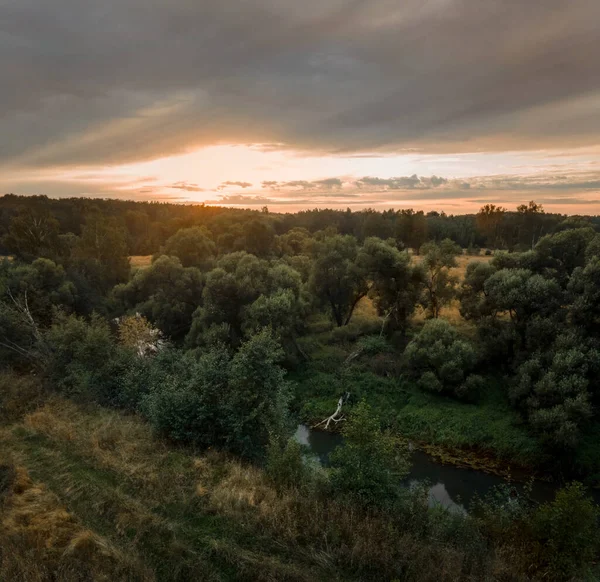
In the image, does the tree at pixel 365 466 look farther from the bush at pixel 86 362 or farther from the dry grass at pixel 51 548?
the bush at pixel 86 362

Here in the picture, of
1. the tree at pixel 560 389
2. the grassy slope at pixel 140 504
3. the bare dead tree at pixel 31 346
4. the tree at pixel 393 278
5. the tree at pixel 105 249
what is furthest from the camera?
the tree at pixel 105 249

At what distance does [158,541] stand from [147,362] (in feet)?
43.9

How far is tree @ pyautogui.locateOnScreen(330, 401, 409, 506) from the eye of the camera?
36.9 ft

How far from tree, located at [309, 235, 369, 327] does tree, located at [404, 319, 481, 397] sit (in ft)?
29.7

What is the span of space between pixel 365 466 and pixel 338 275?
25474 mm

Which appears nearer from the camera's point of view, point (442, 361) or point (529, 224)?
point (442, 361)

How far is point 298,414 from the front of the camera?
2766 cm

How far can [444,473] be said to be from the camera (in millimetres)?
21344

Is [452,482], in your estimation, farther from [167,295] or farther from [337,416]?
[167,295]

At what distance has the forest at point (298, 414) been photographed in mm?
9625

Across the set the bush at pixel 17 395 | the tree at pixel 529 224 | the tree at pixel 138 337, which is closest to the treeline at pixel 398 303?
the bush at pixel 17 395

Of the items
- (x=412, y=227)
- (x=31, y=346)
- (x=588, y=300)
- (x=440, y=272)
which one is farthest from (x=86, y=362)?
(x=412, y=227)

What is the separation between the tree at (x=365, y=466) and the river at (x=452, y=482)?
752 centimetres

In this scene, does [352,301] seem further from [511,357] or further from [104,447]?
[104,447]
